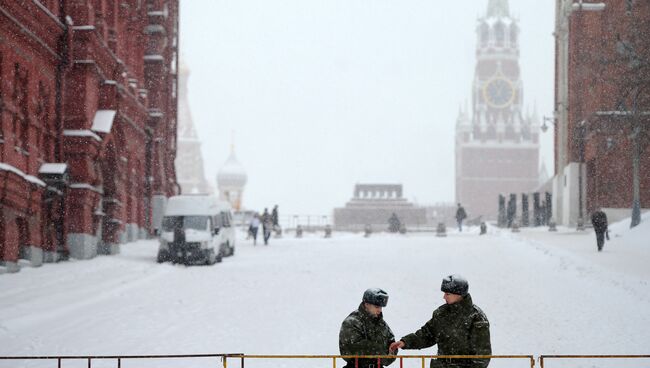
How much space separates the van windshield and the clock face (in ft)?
445

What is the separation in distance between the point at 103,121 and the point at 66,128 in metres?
2.00

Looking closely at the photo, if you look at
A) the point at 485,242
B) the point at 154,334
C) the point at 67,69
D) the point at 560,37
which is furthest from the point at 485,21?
the point at 154,334

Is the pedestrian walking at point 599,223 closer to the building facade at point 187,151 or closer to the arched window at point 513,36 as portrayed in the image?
the building facade at point 187,151

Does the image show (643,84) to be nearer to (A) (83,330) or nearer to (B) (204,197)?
(B) (204,197)

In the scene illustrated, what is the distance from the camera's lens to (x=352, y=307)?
17.9 m

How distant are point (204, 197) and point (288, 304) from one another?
12.5 m

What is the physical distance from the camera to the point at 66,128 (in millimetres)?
27234

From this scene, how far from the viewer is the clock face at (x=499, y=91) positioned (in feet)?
525

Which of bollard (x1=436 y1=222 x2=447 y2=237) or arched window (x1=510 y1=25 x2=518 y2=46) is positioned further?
arched window (x1=510 y1=25 x2=518 y2=46)

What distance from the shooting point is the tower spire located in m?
165

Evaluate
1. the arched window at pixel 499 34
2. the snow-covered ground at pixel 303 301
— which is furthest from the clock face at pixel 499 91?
the snow-covered ground at pixel 303 301

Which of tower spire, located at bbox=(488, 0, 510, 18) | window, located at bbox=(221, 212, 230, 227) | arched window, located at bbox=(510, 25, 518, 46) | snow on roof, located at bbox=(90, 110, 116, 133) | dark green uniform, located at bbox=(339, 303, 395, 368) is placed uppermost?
tower spire, located at bbox=(488, 0, 510, 18)

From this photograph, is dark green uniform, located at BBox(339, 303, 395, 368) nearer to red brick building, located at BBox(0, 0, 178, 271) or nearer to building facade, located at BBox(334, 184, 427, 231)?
red brick building, located at BBox(0, 0, 178, 271)

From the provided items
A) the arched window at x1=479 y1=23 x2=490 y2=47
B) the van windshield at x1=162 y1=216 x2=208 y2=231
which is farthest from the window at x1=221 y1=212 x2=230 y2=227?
the arched window at x1=479 y1=23 x2=490 y2=47
